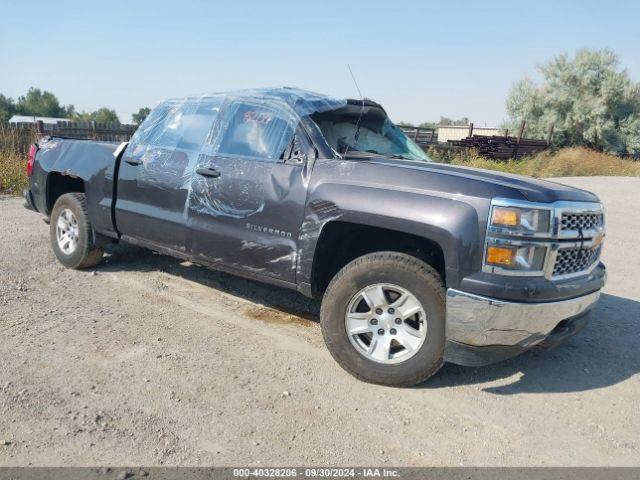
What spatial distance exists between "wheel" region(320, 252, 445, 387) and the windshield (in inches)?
39.8

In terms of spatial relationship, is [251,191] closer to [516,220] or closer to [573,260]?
[516,220]

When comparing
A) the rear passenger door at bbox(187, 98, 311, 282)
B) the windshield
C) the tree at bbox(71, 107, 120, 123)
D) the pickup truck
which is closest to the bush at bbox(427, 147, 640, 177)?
the windshield

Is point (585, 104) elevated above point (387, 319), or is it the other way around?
point (585, 104)

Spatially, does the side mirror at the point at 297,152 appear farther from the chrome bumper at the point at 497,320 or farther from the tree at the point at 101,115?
the tree at the point at 101,115

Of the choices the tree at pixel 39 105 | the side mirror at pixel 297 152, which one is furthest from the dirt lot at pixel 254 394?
the tree at pixel 39 105

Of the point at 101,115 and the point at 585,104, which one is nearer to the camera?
the point at 585,104

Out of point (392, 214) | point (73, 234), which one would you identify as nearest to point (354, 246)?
point (392, 214)

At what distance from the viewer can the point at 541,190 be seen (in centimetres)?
328

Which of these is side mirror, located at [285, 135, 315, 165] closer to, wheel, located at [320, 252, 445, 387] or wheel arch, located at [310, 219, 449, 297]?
wheel arch, located at [310, 219, 449, 297]

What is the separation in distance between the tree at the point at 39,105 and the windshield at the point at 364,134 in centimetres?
11066

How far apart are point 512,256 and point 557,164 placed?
22.4 m

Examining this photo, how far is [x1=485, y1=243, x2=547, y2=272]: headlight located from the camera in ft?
10.2

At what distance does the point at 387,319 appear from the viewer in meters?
3.52

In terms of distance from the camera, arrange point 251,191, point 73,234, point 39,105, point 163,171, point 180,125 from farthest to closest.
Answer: point 39,105 → point 73,234 → point 180,125 → point 163,171 → point 251,191
